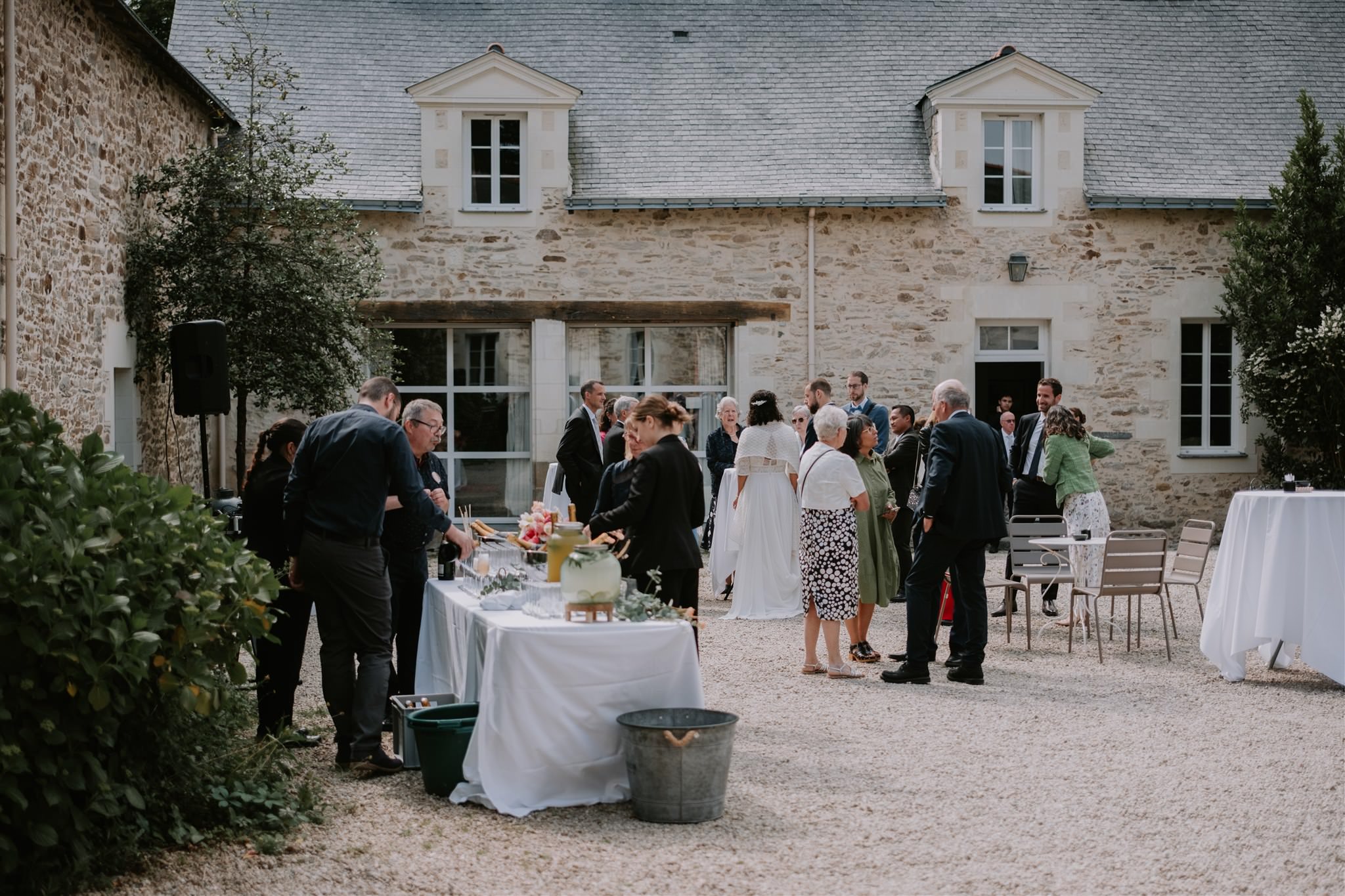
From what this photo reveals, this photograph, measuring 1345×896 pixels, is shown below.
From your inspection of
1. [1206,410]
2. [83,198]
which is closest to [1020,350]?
[1206,410]

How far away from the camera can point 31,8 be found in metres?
9.12

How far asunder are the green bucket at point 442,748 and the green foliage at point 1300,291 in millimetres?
11618

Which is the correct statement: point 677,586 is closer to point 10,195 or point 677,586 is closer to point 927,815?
point 927,815

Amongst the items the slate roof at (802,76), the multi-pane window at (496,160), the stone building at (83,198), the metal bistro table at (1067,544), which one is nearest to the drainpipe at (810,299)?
the slate roof at (802,76)

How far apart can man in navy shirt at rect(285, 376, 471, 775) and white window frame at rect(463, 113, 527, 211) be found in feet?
31.7

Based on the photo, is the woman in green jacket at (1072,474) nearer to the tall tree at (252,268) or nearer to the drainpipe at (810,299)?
the drainpipe at (810,299)

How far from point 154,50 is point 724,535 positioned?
6.16 metres

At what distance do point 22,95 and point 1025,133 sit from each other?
10.5 m

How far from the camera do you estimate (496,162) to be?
15234 mm

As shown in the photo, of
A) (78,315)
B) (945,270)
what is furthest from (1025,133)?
(78,315)

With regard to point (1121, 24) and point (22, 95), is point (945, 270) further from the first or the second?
point (22, 95)

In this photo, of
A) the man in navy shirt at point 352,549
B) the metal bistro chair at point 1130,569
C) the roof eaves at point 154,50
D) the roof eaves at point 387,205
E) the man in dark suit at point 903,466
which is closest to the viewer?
the man in navy shirt at point 352,549

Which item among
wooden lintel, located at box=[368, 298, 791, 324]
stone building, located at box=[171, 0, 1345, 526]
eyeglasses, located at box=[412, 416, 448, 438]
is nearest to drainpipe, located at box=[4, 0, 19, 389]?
eyeglasses, located at box=[412, 416, 448, 438]

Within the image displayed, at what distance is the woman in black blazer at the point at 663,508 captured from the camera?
625cm
